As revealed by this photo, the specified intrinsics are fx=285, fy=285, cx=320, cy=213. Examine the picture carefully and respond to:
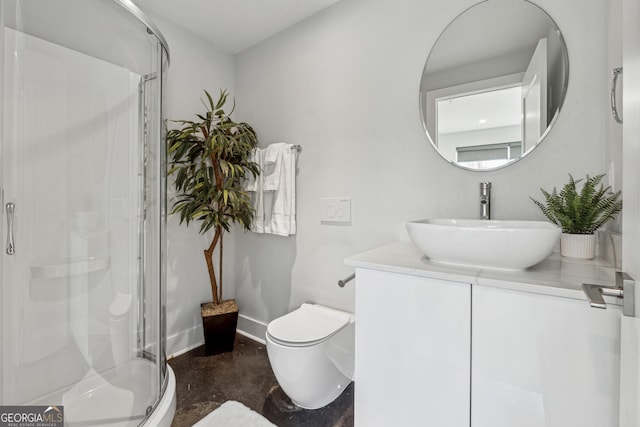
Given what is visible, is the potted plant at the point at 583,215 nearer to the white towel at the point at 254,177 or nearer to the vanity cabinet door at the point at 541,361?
the vanity cabinet door at the point at 541,361

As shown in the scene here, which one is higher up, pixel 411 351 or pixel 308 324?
pixel 411 351

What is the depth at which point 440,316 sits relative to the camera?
33.5 inches

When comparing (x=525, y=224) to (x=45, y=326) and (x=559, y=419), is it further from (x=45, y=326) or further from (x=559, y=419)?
(x=45, y=326)

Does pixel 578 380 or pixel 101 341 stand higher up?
pixel 578 380

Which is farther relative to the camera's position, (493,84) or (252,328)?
(252,328)

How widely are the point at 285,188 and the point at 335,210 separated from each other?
403 mm

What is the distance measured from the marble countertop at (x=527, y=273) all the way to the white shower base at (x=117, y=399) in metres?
1.17

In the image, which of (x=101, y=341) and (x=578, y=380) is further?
(x=101, y=341)

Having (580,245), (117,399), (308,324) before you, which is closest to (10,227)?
(117,399)

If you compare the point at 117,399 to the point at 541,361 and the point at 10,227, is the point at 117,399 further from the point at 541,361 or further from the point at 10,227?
the point at 541,361

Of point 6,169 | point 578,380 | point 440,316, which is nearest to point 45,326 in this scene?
point 6,169

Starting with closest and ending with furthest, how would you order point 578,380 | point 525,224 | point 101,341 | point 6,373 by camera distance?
point 578,380 < point 6,373 < point 525,224 < point 101,341

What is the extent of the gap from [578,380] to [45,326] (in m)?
1.76

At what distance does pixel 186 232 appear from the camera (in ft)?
6.89
